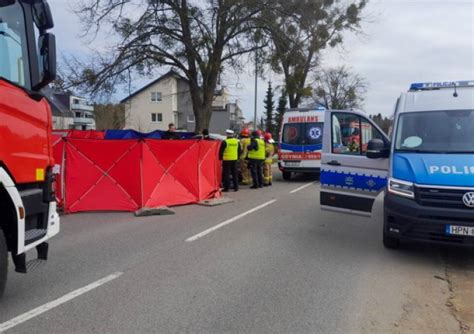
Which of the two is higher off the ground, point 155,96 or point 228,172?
point 155,96

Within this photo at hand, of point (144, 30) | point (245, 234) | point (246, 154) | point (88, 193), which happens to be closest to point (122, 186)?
point (88, 193)

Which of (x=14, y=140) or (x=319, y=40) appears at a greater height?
(x=319, y=40)

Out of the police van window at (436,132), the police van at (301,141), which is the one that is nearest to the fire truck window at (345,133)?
the police van window at (436,132)

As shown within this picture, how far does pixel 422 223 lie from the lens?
6.01 m

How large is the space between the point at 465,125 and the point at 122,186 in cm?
675

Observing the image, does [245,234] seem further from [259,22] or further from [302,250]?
[259,22]

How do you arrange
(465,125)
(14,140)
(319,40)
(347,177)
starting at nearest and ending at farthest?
(14,140) → (465,125) → (347,177) → (319,40)

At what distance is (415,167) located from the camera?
20.6ft

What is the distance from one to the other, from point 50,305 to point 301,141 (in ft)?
46.0

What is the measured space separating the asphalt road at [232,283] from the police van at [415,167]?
582 mm

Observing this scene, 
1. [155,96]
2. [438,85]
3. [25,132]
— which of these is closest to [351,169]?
[438,85]

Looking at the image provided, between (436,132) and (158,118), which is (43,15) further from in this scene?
(158,118)

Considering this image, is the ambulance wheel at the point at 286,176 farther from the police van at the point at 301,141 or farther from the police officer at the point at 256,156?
the police officer at the point at 256,156

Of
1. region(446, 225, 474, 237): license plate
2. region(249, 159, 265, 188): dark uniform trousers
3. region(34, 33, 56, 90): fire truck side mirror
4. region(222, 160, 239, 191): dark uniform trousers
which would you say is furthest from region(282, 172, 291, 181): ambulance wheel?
region(34, 33, 56, 90): fire truck side mirror
